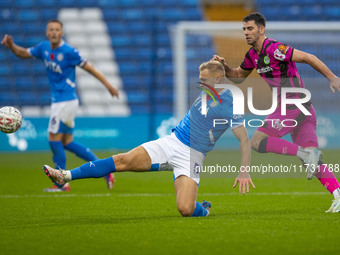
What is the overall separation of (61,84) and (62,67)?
0.24 metres

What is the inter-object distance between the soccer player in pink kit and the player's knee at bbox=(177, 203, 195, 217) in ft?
3.18

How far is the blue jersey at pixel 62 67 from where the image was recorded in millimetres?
8609

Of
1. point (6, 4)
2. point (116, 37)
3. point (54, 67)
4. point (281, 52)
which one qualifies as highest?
point (6, 4)

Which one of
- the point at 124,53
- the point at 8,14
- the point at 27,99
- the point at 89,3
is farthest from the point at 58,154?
the point at 89,3

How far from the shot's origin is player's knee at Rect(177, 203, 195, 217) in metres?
5.64

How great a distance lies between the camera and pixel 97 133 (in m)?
15.4

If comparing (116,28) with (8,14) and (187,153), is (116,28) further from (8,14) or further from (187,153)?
(187,153)

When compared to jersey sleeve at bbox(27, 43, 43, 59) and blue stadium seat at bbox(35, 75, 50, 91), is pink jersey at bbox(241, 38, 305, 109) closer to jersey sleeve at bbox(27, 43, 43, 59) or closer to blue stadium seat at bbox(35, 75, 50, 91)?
jersey sleeve at bbox(27, 43, 43, 59)

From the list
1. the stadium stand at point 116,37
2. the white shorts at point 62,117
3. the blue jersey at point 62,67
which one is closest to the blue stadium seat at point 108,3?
the stadium stand at point 116,37

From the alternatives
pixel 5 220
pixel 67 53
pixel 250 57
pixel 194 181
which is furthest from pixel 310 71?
pixel 5 220

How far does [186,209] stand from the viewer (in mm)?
5652

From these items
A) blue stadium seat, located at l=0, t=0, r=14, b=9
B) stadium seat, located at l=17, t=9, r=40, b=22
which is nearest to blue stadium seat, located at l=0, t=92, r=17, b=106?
stadium seat, located at l=17, t=9, r=40, b=22

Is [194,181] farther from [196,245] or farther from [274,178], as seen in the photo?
[274,178]

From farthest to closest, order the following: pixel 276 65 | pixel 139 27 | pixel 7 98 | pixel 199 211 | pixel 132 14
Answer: pixel 132 14 < pixel 139 27 < pixel 7 98 < pixel 276 65 < pixel 199 211
